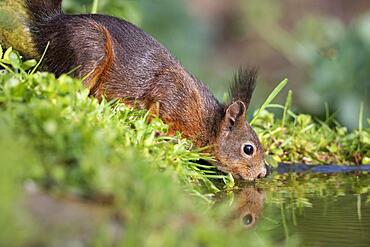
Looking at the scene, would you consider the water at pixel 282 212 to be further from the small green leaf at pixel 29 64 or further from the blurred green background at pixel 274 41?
the blurred green background at pixel 274 41

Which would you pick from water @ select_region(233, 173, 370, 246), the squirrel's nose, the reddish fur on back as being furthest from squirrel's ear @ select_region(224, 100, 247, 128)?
the reddish fur on back

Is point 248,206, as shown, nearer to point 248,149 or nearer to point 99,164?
point 248,149

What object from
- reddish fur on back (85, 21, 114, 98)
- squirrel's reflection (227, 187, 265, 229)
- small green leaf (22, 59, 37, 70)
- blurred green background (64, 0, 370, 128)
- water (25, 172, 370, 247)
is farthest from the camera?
blurred green background (64, 0, 370, 128)

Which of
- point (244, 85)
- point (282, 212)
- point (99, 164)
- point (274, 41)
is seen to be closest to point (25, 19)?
point (244, 85)

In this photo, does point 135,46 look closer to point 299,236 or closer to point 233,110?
point 233,110

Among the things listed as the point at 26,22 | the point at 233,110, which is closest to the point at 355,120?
the point at 233,110

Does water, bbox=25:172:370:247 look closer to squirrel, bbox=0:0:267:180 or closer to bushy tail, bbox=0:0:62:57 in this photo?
squirrel, bbox=0:0:267:180

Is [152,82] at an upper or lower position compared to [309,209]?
upper
